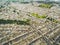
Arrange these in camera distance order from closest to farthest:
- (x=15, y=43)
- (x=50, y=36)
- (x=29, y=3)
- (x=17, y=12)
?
(x=15, y=43) → (x=50, y=36) → (x=17, y=12) → (x=29, y=3)

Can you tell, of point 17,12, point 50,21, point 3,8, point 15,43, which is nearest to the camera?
point 15,43

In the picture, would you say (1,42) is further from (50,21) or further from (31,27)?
(50,21)

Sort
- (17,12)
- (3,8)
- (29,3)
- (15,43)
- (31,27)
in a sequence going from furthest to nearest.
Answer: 1. (29,3)
2. (3,8)
3. (17,12)
4. (31,27)
5. (15,43)

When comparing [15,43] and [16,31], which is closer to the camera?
[15,43]

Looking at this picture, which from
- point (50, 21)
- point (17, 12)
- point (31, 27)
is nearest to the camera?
point (31, 27)

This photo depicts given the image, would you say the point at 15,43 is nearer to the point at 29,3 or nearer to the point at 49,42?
the point at 49,42

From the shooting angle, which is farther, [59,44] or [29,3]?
[29,3]

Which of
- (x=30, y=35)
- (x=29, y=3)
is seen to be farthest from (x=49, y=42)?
(x=29, y=3)

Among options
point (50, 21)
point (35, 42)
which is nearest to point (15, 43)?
point (35, 42)

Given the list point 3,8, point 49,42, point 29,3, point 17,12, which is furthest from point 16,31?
point 29,3
